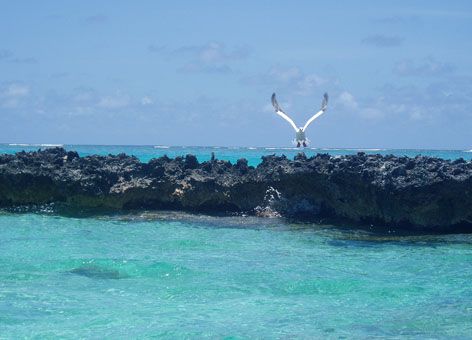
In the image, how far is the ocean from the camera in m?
10.9

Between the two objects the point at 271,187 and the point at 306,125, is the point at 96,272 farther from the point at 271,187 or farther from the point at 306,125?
the point at 306,125

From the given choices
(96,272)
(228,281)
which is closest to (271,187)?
(228,281)

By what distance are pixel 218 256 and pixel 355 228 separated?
19.0ft

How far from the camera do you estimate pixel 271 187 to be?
75.4 feet

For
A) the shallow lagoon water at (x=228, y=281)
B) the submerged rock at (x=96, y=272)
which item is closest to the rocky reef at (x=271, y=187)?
the shallow lagoon water at (x=228, y=281)

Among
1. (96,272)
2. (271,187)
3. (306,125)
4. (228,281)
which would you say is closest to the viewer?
(228,281)

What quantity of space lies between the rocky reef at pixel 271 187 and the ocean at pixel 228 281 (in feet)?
3.94

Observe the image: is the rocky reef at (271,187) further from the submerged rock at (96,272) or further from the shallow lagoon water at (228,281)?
the submerged rock at (96,272)

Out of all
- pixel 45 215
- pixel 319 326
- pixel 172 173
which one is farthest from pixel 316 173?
pixel 319 326

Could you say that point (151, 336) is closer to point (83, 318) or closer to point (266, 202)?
point (83, 318)

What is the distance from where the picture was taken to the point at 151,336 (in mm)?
10461

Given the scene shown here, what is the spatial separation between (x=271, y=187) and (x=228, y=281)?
9102mm

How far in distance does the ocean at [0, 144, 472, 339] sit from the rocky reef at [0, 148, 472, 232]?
1202mm

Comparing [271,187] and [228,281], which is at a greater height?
[271,187]
